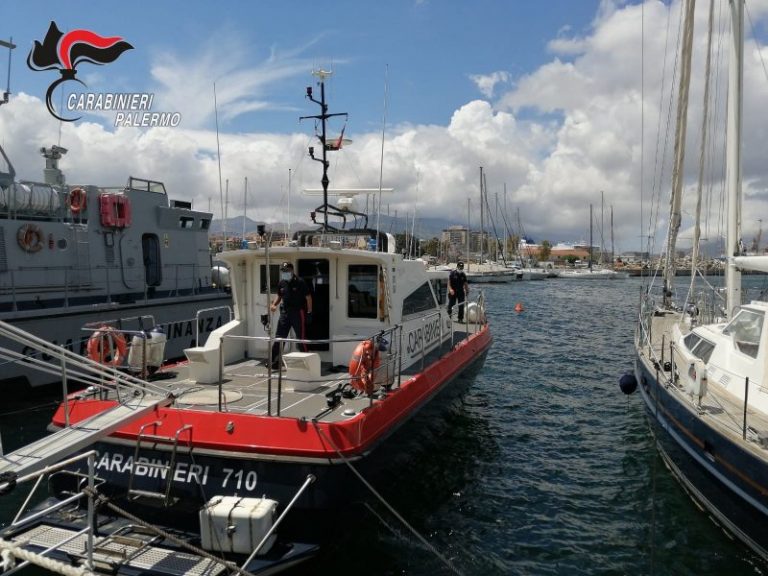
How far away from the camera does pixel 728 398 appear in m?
7.67

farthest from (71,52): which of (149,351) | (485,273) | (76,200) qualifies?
(485,273)

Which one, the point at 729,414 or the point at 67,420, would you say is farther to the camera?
the point at 729,414

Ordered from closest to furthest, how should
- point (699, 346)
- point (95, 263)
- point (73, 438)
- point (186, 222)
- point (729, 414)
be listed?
point (73, 438) < point (729, 414) < point (699, 346) < point (95, 263) < point (186, 222)

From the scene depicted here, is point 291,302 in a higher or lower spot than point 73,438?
higher

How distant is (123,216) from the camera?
1559 cm

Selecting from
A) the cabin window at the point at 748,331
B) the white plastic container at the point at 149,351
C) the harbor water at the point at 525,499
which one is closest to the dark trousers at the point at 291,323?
the white plastic container at the point at 149,351

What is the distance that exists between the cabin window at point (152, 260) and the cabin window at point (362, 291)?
9.97 m

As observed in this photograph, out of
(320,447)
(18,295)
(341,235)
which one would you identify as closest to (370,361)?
(320,447)

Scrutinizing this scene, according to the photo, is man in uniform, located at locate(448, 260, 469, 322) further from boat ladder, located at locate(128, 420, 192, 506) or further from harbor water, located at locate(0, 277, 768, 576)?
boat ladder, located at locate(128, 420, 192, 506)

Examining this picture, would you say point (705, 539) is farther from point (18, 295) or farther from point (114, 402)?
point (18, 295)

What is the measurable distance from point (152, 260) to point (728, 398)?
14.8 metres

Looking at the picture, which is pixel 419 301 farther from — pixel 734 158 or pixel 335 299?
pixel 734 158

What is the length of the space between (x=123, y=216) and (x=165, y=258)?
2.00 metres

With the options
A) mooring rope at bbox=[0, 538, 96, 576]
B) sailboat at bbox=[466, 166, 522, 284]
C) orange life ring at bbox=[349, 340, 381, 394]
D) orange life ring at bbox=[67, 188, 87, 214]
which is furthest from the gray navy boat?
sailboat at bbox=[466, 166, 522, 284]
